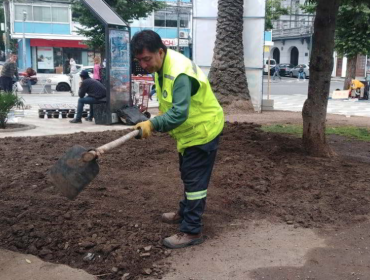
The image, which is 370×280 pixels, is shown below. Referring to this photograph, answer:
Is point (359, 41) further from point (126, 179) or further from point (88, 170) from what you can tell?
point (88, 170)

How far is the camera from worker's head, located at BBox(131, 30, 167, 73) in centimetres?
350

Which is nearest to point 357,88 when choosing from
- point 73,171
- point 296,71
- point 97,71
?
point 97,71

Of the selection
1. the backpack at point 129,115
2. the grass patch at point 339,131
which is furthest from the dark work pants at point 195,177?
the backpack at point 129,115

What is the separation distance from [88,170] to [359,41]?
1984cm

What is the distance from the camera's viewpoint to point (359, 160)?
668 centimetres

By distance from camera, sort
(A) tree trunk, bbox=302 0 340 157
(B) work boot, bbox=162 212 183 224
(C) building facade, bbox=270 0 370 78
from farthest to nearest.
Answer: (C) building facade, bbox=270 0 370 78 < (A) tree trunk, bbox=302 0 340 157 < (B) work boot, bbox=162 212 183 224

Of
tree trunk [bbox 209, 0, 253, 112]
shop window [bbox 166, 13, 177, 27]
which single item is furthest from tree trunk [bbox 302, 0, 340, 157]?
shop window [bbox 166, 13, 177, 27]

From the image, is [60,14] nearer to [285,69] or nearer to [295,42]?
[285,69]

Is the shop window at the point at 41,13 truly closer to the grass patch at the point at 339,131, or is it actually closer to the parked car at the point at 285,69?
the parked car at the point at 285,69

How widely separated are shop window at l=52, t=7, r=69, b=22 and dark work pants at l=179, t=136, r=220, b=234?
137ft

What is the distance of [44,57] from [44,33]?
7.31 feet

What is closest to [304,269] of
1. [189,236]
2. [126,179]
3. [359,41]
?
[189,236]

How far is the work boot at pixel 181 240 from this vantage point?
12.4ft

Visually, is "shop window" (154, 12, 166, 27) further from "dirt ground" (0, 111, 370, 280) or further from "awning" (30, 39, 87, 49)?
"dirt ground" (0, 111, 370, 280)
